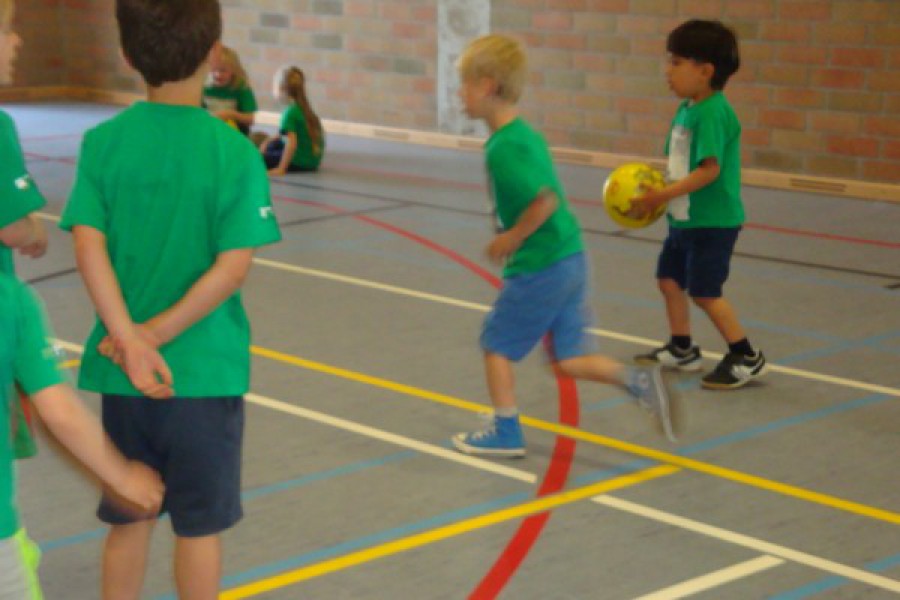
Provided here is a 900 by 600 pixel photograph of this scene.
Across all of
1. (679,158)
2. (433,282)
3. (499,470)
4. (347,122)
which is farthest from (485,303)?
(347,122)

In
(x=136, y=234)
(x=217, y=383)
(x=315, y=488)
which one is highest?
(x=136, y=234)

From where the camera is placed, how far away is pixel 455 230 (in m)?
8.83

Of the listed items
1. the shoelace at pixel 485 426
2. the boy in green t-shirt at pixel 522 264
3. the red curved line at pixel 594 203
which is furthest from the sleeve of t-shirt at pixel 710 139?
the red curved line at pixel 594 203

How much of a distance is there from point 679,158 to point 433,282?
208cm

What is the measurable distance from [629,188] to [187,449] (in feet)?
10.7

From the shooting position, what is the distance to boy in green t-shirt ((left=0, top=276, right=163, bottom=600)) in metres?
2.12

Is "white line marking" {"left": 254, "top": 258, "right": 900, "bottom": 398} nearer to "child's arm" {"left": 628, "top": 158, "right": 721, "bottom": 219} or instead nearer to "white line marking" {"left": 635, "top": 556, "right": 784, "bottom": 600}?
"child's arm" {"left": 628, "top": 158, "right": 721, "bottom": 219}

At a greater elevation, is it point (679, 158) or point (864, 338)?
point (679, 158)

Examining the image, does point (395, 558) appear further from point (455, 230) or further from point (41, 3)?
point (41, 3)

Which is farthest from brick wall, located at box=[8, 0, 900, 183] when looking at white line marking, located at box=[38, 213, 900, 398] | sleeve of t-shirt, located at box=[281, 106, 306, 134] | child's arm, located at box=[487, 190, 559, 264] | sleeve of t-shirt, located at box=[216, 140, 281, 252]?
sleeve of t-shirt, located at box=[216, 140, 281, 252]

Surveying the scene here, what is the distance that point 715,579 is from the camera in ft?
12.3

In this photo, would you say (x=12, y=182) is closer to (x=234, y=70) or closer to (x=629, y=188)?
(x=629, y=188)

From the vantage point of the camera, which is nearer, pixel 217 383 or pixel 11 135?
pixel 217 383

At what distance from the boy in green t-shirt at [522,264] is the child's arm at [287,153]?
6.35m
